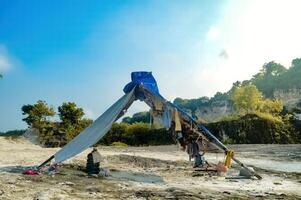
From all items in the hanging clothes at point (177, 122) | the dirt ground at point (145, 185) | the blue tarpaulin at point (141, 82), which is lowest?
the dirt ground at point (145, 185)

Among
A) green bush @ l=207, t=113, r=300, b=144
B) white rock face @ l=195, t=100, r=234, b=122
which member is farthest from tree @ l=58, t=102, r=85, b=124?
white rock face @ l=195, t=100, r=234, b=122

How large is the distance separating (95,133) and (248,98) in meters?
31.6

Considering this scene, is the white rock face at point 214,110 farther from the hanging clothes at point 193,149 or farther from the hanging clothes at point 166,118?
the hanging clothes at point 166,118

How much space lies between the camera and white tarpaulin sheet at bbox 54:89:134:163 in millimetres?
11461

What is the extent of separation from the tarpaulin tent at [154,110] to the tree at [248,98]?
28.9m

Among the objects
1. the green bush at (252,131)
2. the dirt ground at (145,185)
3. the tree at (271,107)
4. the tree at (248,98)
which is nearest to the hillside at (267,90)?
the tree at (248,98)

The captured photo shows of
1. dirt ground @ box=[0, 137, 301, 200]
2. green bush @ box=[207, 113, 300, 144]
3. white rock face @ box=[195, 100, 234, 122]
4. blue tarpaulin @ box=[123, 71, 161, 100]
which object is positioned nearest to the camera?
dirt ground @ box=[0, 137, 301, 200]

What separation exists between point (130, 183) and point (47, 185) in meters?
2.05

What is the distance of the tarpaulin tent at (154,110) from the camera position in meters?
11.9

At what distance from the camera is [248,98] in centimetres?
4122

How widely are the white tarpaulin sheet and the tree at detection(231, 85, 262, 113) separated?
29625 mm

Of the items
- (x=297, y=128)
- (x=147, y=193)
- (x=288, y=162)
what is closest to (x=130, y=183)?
(x=147, y=193)

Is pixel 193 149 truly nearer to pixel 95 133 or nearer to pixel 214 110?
pixel 95 133

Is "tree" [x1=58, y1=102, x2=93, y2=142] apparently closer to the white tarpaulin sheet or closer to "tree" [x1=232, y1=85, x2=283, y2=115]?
"tree" [x1=232, y1=85, x2=283, y2=115]
